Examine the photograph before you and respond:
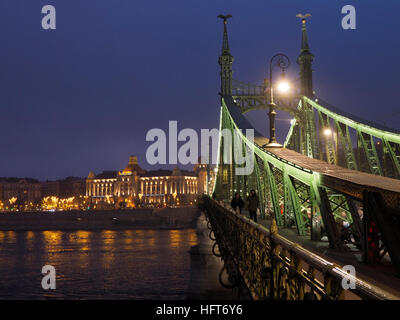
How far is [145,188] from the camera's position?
17288cm

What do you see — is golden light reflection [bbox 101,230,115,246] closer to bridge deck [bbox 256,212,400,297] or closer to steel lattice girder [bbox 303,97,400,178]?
steel lattice girder [bbox 303,97,400,178]

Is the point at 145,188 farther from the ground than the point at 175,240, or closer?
farther from the ground

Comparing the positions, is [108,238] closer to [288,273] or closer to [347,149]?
[347,149]

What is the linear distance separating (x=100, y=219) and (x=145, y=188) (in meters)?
71.1

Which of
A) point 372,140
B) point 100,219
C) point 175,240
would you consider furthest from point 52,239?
point 372,140

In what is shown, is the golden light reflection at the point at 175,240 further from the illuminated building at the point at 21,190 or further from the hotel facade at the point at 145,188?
the illuminated building at the point at 21,190

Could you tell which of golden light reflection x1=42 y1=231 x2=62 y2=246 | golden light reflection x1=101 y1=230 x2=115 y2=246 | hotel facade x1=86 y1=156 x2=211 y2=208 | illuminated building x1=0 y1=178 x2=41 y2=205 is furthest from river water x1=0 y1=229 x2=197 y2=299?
illuminated building x1=0 y1=178 x2=41 y2=205

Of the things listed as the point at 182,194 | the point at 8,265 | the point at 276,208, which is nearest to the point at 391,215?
the point at 276,208

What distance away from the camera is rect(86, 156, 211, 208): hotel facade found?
535 ft

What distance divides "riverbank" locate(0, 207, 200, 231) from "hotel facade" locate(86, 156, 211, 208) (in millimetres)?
50740

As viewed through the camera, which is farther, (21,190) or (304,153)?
(21,190)

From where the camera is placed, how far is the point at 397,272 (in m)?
6.97
